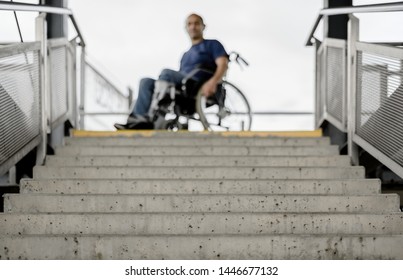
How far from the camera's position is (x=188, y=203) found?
371cm

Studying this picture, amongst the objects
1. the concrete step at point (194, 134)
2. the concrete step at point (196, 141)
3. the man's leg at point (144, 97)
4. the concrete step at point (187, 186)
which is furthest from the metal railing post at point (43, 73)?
the man's leg at point (144, 97)

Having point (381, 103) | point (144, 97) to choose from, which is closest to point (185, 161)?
point (381, 103)

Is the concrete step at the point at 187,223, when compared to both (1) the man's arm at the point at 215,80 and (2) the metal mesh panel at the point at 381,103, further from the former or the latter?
(1) the man's arm at the point at 215,80

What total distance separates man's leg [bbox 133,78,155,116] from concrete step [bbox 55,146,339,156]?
4.49 ft

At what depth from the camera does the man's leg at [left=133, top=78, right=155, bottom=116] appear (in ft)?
20.7

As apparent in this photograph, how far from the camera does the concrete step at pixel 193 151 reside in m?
4.91

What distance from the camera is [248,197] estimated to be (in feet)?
12.3

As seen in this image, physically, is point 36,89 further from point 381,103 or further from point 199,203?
point 381,103

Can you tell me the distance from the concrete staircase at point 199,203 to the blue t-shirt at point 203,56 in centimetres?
110

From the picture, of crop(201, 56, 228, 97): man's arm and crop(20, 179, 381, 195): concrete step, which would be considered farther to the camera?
crop(201, 56, 228, 97): man's arm

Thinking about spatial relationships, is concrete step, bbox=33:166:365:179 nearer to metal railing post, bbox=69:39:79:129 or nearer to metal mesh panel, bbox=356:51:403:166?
metal mesh panel, bbox=356:51:403:166

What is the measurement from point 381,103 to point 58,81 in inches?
86.7

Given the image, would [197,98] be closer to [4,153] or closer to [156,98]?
[156,98]

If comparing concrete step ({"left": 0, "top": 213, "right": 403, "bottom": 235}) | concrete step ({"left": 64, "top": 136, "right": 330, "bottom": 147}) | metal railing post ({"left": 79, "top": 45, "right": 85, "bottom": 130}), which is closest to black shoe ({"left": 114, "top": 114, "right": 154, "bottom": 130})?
metal railing post ({"left": 79, "top": 45, "right": 85, "bottom": 130})
